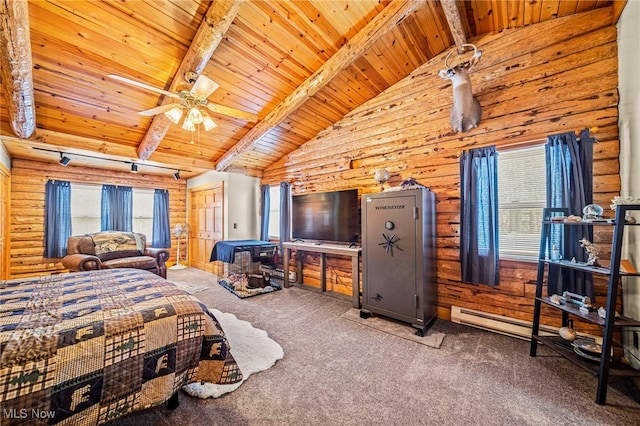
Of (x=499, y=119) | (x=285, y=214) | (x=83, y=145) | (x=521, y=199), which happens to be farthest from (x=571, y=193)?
(x=83, y=145)

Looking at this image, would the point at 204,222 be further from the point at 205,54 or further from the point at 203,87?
the point at 205,54

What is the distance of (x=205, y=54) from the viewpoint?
2475 millimetres

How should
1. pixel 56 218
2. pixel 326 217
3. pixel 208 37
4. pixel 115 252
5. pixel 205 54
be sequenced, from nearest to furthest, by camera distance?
1. pixel 208 37
2. pixel 205 54
3. pixel 326 217
4. pixel 115 252
5. pixel 56 218

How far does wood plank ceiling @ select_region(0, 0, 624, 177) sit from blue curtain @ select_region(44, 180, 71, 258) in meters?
0.93

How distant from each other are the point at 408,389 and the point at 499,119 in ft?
9.45

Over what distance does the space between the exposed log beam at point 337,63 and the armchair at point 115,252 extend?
2469 mm

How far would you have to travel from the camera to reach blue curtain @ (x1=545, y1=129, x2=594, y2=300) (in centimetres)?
221

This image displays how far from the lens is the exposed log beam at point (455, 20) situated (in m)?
2.36

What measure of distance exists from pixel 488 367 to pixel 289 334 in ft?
6.07

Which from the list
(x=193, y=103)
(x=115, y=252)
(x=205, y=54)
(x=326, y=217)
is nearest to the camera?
(x=205, y=54)

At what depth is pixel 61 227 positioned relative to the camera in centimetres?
470

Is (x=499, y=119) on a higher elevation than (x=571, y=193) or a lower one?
higher

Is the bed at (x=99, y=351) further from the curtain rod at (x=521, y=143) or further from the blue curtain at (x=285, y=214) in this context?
the curtain rod at (x=521, y=143)

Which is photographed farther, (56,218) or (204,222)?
(204,222)
